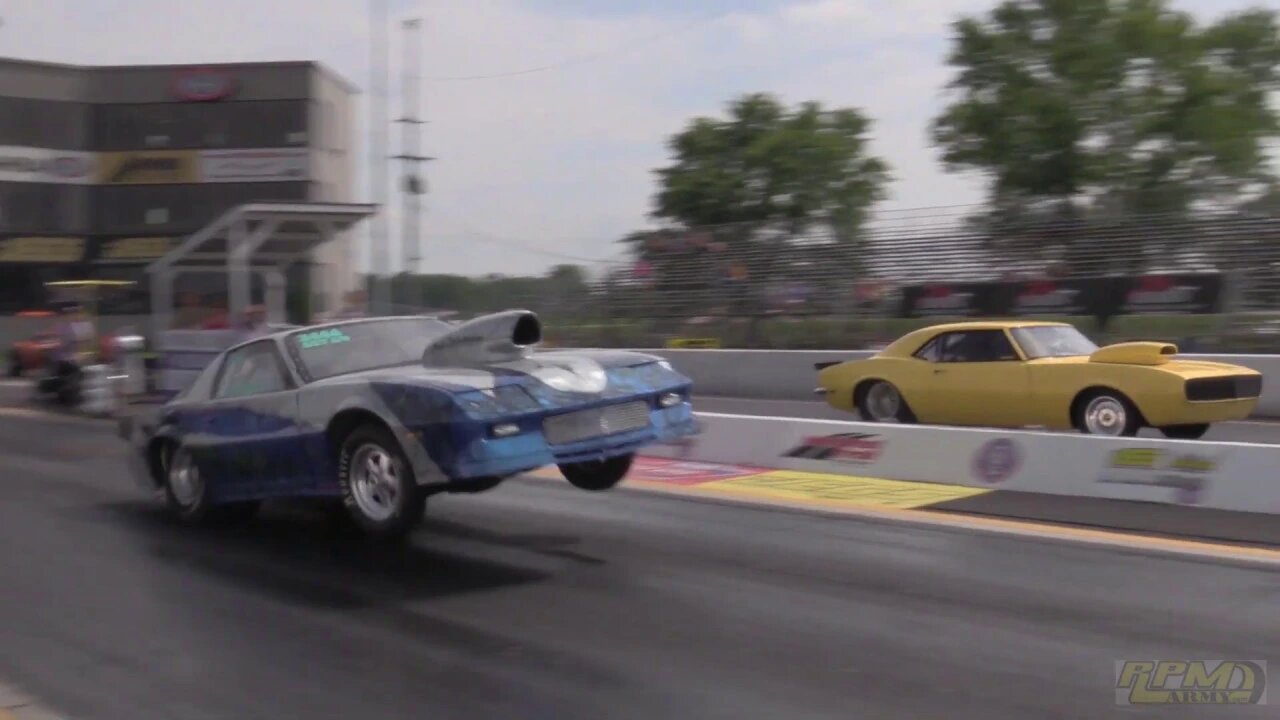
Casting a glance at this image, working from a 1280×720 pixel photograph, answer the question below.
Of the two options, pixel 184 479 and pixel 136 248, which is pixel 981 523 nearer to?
pixel 184 479

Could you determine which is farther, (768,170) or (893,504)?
(768,170)

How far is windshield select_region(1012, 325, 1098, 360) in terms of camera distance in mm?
13562

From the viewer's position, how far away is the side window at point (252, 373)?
Answer: 8720 mm

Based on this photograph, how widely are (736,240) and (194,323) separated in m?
11.8

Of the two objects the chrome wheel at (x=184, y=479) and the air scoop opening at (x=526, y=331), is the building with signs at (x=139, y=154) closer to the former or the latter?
the chrome wheel at (x=184, y=479)

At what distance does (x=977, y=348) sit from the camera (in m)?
14.1

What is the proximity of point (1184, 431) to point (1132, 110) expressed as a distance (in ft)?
95.1

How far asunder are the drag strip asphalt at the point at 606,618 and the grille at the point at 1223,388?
5.04 meters

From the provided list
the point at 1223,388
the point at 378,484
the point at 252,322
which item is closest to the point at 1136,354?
the point at 1223,388

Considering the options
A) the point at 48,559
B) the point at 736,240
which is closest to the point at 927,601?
the point at 48,559

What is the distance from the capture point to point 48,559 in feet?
27.5

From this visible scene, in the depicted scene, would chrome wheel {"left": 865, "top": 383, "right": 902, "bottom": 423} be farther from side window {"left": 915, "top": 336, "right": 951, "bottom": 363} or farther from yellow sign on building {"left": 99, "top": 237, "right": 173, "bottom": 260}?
yellow sign on building {"left": 99, "top": 237, "right": 173, "bottom": 260}

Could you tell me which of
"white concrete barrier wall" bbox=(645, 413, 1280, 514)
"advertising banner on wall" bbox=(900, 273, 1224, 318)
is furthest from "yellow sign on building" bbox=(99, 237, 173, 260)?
"white concrete barrier wall" bbox=(645, 413, 1280, 514)

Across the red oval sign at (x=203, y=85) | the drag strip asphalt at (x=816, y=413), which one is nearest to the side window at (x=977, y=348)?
the drag strip asphalt at (x=816, y=413)
